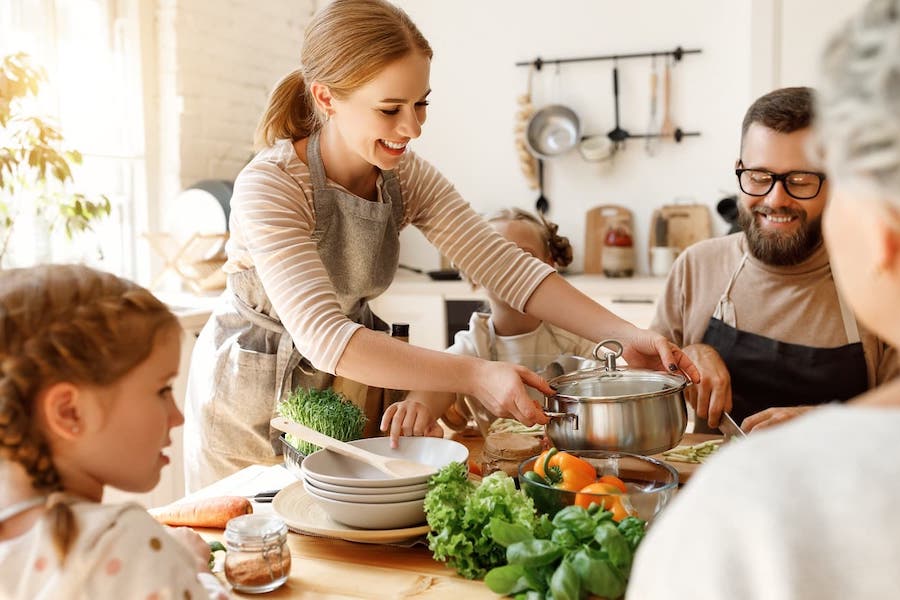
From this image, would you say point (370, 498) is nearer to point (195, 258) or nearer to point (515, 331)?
point (515, 331)

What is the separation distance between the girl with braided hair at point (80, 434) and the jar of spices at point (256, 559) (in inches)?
5.5

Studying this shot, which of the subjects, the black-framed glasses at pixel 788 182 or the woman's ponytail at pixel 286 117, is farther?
the black-framed glasses at pixel 788 182

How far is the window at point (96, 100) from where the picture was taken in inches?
131

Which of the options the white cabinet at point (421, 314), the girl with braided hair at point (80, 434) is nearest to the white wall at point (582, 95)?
the white cabinet at point (421, 314)

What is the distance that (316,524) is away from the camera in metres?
1.19

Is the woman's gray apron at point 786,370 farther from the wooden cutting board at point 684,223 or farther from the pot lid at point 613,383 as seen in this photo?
the wooden cutting board at point 684,223

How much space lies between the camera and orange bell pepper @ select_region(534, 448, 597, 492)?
3.83 feet

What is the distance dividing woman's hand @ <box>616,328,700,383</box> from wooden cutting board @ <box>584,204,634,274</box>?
2649 mm

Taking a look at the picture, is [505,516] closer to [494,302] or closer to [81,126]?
[494,302]

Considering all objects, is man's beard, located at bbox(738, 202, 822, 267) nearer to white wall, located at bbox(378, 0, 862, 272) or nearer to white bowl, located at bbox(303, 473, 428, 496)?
white bowl, located at bbox(303, 473, 428, 496)

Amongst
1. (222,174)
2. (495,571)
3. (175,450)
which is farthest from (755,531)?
(222,174)

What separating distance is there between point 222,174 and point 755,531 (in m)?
3.85

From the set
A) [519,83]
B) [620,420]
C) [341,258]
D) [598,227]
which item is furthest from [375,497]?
[519,83]

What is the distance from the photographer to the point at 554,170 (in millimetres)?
4473
